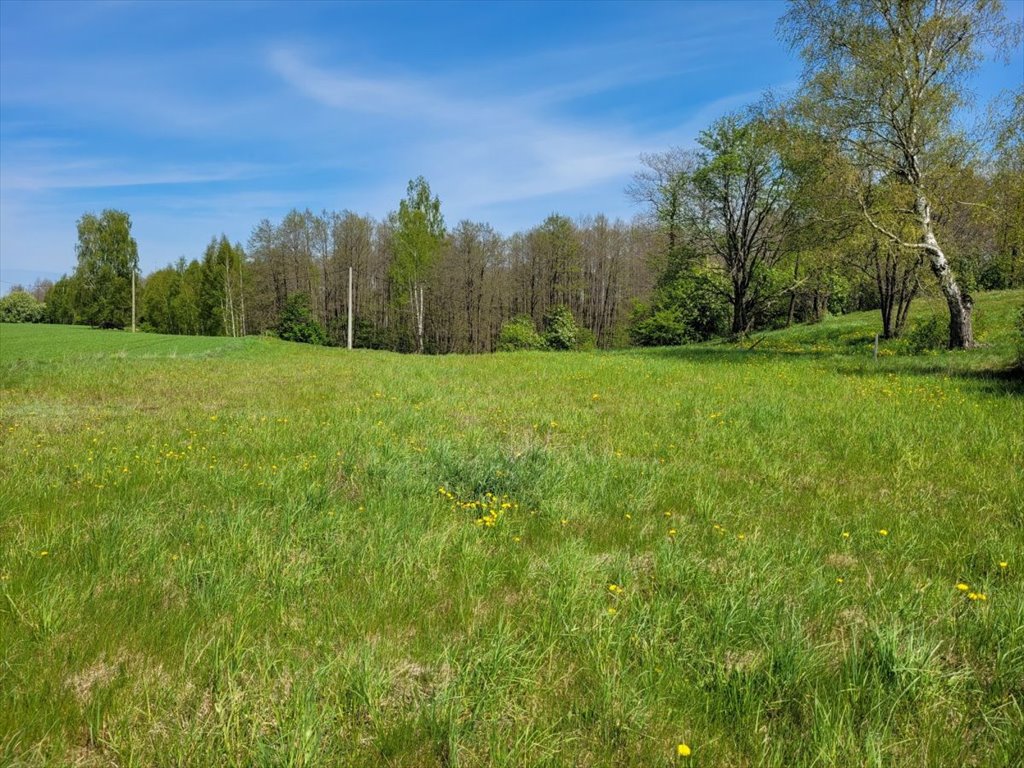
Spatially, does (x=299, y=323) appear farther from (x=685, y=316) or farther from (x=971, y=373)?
(x=971, y=373)

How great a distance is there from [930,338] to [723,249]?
14269 mm

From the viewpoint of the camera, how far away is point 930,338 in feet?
60.4

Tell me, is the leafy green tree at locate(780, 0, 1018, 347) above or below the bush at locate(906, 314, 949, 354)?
above

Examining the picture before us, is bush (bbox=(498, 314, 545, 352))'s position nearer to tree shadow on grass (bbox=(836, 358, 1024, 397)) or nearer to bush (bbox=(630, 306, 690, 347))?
bush (bbox=(630, 306, 690, 347))

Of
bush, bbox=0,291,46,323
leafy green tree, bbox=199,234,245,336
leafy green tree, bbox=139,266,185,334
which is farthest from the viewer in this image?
bush, bbox=0,291,46,323

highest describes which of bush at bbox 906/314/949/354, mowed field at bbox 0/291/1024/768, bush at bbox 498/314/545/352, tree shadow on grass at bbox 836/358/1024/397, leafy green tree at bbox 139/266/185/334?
leafy green tree at bbox 139/266/185/334

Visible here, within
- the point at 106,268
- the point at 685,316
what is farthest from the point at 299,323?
the point at 685,316

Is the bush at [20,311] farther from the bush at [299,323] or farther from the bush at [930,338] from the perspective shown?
the bush at [930,338]

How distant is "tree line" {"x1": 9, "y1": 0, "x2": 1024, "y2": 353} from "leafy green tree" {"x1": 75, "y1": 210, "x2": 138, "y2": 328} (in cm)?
19

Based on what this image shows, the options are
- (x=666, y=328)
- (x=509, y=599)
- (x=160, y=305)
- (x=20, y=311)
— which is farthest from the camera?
(x=20, y=311)

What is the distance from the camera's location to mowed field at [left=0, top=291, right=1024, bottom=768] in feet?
6.85

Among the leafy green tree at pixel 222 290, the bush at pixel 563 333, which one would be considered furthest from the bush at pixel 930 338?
the leafy green tree at pixel 222 290

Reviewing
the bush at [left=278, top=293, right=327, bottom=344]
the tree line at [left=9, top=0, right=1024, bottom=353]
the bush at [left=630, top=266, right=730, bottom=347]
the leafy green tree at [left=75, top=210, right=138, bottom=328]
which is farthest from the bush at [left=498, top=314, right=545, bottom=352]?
the leafy green tree at [left=75, top=210, right=138, bottom=328]

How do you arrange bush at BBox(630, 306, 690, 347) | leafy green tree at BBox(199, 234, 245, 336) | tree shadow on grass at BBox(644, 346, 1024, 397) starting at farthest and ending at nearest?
leafy green tree at BBox(199, 234, 245, 336) → bush at BBox(630, 306, 690, 347) → tree shadow on grass at BBox(644, 346, 1024, 397)
